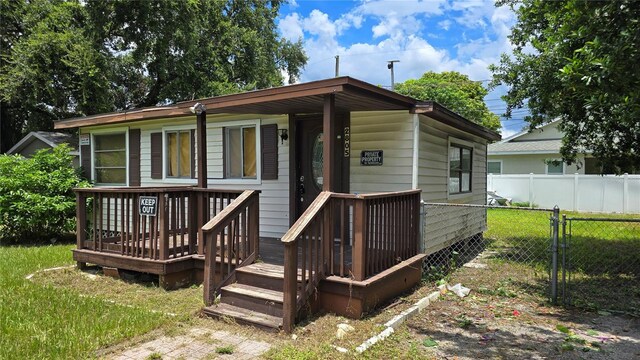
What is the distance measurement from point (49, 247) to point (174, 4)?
1138 cm

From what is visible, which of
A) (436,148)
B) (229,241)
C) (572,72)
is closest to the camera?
(572,72)

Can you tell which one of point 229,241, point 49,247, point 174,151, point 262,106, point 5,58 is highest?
point 5,58

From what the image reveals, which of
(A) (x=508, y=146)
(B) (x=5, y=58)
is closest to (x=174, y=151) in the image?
(B) (x=5, y=58)

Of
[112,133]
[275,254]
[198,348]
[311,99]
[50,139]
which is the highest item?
[50,139]

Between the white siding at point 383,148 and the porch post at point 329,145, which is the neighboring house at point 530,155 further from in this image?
the porch post at point 329,145

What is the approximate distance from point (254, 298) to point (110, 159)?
Answer: 21.9 feet

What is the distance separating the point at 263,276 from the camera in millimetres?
4641

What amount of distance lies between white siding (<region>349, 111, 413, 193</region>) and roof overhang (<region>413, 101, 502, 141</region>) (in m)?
0.30

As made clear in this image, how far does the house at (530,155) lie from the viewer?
18969 mm

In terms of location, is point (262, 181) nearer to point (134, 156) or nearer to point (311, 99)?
point (311, 99)

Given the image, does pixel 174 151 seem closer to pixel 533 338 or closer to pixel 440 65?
pixel 533 338

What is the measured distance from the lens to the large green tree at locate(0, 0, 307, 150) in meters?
14.8

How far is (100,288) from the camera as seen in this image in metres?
5.60

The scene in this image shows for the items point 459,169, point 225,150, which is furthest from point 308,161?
point 459,169
